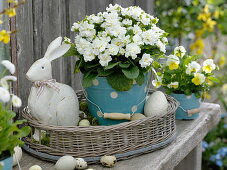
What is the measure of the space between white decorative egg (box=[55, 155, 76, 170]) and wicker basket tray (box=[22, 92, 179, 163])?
54mm

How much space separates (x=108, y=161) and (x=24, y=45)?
55 centimetres

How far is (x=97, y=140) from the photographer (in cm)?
134

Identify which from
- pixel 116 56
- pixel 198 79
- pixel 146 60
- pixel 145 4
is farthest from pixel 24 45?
pixel 145 4

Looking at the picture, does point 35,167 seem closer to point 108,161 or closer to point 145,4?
point 108,161

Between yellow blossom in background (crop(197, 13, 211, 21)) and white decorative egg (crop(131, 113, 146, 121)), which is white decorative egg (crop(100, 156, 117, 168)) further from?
yellow blossom in background (crop(197, 13, 211, 21))

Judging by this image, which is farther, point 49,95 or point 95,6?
point 95,6

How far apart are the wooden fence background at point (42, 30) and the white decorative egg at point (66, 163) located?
0.38m

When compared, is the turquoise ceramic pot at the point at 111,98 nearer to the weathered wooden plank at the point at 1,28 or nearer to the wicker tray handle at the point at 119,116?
the wicker tray handle at the point at 119,116

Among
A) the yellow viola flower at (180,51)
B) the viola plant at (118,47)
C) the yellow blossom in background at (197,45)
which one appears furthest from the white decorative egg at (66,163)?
the yellow blossom in background at (197,45)

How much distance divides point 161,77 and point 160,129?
1.15 ft

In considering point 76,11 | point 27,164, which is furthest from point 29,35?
point 27,164

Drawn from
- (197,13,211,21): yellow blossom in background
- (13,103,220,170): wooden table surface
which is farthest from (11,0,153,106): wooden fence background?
(197,13,211,21): yellow blossom in background

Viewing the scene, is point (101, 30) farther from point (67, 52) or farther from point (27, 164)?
point (27, 164)

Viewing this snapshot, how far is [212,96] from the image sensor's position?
4016mm
